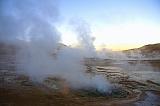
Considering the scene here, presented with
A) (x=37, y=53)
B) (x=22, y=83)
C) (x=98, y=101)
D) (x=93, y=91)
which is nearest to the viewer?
(x=98, y=101)

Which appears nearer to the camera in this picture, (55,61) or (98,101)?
(98,101)

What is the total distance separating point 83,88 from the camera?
1379 cm

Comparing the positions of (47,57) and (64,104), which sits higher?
(47,57)

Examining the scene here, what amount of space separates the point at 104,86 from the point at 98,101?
8.85 feet

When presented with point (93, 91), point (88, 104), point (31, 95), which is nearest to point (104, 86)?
point (93, 91)

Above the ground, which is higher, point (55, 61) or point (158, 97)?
point (55, 61)

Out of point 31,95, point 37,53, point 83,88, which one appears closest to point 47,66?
point 37,53

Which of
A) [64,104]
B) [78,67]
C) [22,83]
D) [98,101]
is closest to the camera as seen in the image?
[64,104]

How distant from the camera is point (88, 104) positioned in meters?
10.7

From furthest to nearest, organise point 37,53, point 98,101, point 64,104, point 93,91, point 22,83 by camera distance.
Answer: point 37,53 < point 22,83 < point 93,91 < point 98,101 < point 64,104

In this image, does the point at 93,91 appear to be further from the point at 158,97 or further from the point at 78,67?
the point at 78,67

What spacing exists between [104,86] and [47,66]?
7584mm

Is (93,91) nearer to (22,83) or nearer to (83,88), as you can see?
(83,88)

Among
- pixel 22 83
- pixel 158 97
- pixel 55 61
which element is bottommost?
pixel 158 97
